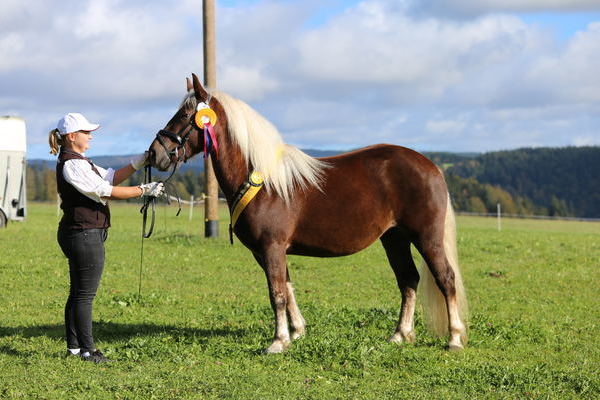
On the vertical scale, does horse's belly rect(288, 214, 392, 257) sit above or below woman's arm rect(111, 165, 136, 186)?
below

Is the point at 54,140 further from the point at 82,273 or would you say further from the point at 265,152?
the point at 265,152

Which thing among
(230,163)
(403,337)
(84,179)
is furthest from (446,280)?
(84,179)

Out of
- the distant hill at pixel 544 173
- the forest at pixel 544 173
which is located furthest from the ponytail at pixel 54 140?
the distant hill at pixel 544 173

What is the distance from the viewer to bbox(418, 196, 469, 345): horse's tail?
7586mm

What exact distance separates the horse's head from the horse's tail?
9.22 ft

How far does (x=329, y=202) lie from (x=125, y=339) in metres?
2.86

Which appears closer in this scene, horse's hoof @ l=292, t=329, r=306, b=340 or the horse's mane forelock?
the horse's mane forelock

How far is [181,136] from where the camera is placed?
6945 millimetres

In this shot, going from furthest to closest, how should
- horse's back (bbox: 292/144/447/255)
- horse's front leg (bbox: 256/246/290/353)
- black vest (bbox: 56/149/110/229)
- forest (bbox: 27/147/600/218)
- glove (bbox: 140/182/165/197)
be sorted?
forest (bbox: 27/147/600/218) < horse's back (bbox: 292/144/447/255) < horse's front leg (bbox: 256/246/290/353) < glove (bbox: 140/182/165/197) < black vest (bbox: 56/149/110/229)

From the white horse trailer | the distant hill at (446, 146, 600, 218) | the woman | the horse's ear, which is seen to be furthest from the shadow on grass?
the distant hill at (446, 146, 600, 218)

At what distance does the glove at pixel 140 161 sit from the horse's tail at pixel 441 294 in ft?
10.5

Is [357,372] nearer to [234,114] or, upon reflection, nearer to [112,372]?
[112,372]

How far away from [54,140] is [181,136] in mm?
Result: 1190

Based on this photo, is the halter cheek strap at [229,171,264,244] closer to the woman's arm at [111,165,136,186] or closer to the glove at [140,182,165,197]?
the glove at [140,182,165,197]
